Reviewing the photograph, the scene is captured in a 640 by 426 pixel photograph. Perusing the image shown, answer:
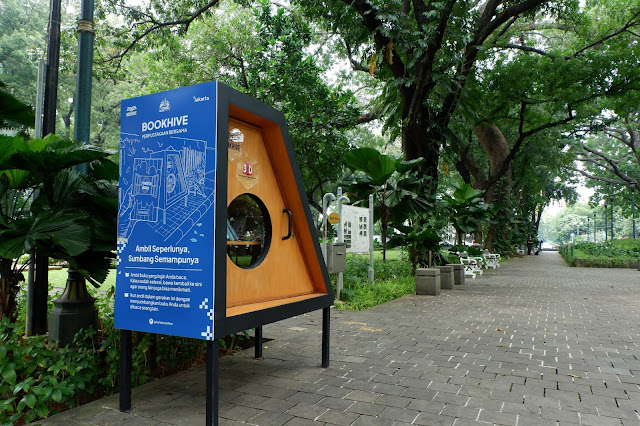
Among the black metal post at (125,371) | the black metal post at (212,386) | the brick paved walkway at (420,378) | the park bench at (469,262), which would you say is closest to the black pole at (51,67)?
the black metal post at (125,371)

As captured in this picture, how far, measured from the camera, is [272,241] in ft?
13.1

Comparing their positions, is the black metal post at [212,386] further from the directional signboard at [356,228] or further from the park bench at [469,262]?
→ the park bench at [469,262]

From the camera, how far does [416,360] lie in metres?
4.70

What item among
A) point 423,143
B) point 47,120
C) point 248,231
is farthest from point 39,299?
point 423,143

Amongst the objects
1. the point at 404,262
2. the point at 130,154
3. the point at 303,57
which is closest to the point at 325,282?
the point at 130,154

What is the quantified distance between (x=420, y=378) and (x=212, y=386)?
2.00 meters

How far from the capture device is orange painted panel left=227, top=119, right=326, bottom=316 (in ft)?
11.5

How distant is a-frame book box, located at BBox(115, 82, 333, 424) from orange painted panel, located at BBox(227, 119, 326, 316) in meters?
0.01

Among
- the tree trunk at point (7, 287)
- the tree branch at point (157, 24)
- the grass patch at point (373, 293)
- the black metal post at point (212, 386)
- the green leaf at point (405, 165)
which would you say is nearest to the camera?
the black metal post at point (212, 386)

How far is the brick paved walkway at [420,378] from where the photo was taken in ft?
10.6

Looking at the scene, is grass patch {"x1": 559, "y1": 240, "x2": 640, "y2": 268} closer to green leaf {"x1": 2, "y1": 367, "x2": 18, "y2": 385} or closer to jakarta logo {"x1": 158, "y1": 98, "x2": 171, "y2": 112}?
jakarta logo {"x1": 158, "y1": 98, "x2": 171, "y2": 112}

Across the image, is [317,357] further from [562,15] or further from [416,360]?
[562,15]

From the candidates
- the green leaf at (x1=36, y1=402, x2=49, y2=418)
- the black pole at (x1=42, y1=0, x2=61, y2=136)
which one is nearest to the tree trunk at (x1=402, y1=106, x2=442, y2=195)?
the black pole at (x1=42, y1=0, x2=61, y2=136)

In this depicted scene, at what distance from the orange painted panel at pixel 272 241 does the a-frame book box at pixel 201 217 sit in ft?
0.04
